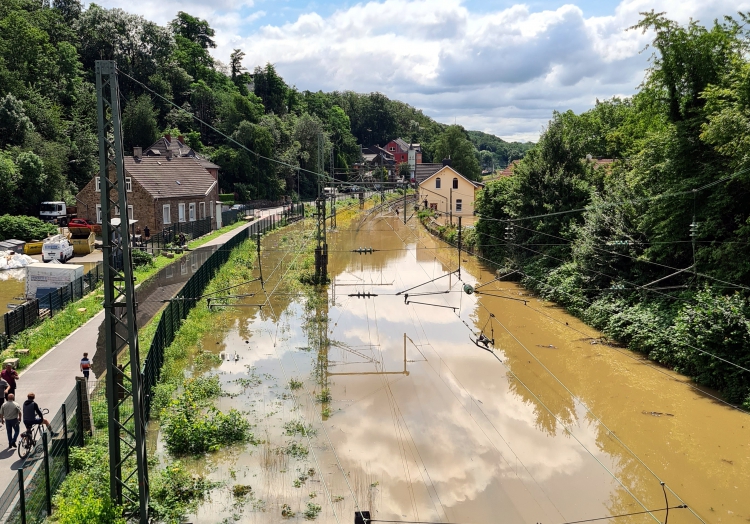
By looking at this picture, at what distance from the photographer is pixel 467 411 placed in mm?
16891

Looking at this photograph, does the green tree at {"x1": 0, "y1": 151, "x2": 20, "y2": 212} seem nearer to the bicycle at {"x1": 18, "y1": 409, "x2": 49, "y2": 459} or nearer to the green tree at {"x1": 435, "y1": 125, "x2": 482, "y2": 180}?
the bicycle at {"x1": 18, "y1": 409, "x2": 49, "y2": 459}

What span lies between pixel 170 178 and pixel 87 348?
2904cm

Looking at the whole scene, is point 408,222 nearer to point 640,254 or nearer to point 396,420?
point 640,254

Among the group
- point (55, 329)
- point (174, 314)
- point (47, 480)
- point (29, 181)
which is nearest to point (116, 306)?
point (47, 480)

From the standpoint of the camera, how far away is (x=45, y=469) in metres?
10.4

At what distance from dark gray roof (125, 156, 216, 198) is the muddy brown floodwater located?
2047 cm

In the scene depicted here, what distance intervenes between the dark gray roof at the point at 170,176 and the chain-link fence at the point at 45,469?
31827 mm

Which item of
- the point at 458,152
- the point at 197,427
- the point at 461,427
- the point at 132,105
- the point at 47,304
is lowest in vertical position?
the point at 461,427

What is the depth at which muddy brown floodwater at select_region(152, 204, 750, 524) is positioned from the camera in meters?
12.4

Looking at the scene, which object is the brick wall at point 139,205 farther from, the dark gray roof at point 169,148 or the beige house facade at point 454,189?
the beige house facade at point 454,189

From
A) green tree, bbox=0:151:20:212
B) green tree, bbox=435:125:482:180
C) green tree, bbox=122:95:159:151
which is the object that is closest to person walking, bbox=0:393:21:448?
green tree, bbox=0:151:20:212

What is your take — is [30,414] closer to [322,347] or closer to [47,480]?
[47,480]

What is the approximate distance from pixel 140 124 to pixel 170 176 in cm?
2260

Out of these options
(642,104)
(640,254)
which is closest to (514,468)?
(640,254)
